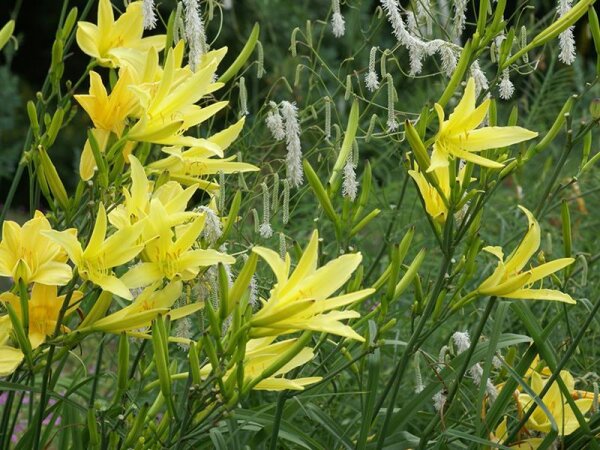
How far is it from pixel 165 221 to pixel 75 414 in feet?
2.06

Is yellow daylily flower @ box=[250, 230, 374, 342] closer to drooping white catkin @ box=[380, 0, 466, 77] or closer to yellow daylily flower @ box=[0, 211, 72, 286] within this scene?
yellow daylily flower @ box=[0, 211, 72, 286]

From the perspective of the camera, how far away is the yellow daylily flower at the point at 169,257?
50.8 inches

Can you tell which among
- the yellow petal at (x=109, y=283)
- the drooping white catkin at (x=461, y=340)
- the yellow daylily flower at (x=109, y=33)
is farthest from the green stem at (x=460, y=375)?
the yellow daylily flower at (x=109, y=33)

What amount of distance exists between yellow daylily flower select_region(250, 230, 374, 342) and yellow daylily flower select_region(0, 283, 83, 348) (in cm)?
30

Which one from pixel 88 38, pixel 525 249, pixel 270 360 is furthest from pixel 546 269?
pixel 88 38

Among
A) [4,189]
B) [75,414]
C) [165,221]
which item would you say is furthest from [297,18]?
[165,221]

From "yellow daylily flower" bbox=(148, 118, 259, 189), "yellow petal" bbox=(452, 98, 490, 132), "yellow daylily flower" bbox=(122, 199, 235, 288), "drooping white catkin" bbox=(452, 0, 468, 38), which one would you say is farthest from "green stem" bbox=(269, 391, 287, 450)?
"drooping white catkin" bbox=(452, 0, 468, 38)

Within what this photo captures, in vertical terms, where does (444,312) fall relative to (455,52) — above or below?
below

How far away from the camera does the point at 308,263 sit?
1194 millimetres

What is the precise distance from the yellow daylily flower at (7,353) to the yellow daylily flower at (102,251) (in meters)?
0.14

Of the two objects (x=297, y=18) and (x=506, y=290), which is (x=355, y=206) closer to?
(x=506, y=290)

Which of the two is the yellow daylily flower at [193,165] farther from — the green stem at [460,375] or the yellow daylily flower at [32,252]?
the green stem at [460,375]

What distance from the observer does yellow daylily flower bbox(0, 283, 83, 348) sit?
134cm

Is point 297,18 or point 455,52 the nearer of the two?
point 455,52
